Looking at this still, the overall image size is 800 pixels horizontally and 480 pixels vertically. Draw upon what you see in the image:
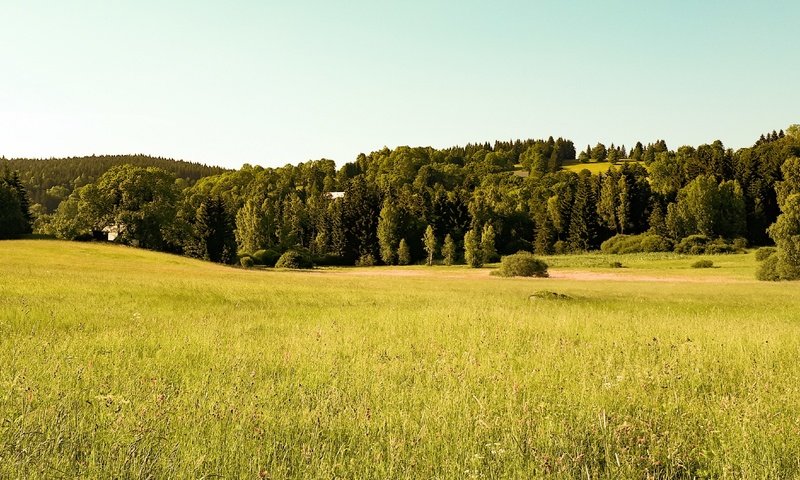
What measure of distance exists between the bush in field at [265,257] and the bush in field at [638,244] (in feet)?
220

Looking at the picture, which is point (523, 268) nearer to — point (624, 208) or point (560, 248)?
point (560, 248)

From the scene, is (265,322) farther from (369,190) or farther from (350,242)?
(369,190)

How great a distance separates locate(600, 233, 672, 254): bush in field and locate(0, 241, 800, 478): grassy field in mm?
94329

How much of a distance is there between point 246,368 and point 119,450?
→ 370 cm

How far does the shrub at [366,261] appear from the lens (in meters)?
104

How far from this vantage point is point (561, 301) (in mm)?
25828

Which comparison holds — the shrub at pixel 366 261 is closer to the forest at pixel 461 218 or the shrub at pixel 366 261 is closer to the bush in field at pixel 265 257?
the forest at pixel 461 218

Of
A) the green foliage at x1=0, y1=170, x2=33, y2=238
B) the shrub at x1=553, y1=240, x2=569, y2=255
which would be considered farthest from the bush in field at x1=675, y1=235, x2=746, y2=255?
the green foliage at x1=0, y1=170, x2=33, y2=238

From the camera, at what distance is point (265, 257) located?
311 feet

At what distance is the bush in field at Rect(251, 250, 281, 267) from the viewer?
307 feet

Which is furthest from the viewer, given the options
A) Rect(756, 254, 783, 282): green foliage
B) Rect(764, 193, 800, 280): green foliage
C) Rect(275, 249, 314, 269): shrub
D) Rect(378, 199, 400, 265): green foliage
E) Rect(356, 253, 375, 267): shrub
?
Rect(378, 199, 400, 265): green foliage

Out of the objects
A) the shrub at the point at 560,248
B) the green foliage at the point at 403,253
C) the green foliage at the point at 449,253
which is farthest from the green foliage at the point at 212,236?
the shrub at the point at 560,248

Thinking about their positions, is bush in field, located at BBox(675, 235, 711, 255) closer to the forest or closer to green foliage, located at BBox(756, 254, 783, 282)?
the forest

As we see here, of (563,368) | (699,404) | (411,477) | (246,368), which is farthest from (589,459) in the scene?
(246,368)
